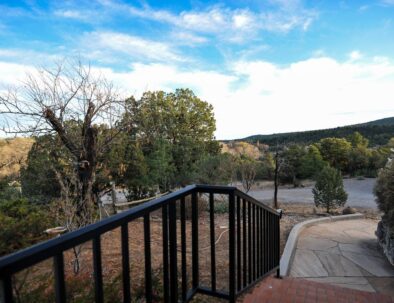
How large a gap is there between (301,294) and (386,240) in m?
3.03

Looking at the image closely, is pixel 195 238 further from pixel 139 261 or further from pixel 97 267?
pixel 139 261

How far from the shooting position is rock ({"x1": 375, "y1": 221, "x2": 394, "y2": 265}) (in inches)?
180

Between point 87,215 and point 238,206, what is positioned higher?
point 238,206

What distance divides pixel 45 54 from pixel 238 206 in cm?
558

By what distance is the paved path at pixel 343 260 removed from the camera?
3803 mm

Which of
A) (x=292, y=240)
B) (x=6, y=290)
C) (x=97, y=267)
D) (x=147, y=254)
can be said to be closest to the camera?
(x=6, y=290)

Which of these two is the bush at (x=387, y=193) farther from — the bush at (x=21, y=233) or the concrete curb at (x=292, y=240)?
the bush at (x=21, y=233)

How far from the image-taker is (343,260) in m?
4.52

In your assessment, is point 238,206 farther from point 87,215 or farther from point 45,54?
point 45,54

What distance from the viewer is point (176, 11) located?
5652 mm

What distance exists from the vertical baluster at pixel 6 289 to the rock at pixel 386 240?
5248 millimetres

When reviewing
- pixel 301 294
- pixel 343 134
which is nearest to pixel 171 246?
pixel 301 294

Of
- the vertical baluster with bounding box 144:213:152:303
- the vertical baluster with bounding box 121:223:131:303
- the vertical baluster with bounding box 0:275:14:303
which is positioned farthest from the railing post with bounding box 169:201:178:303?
the vertical baluster with bounding box 0:275:14:303

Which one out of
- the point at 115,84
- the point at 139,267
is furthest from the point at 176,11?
the point at 139,267
